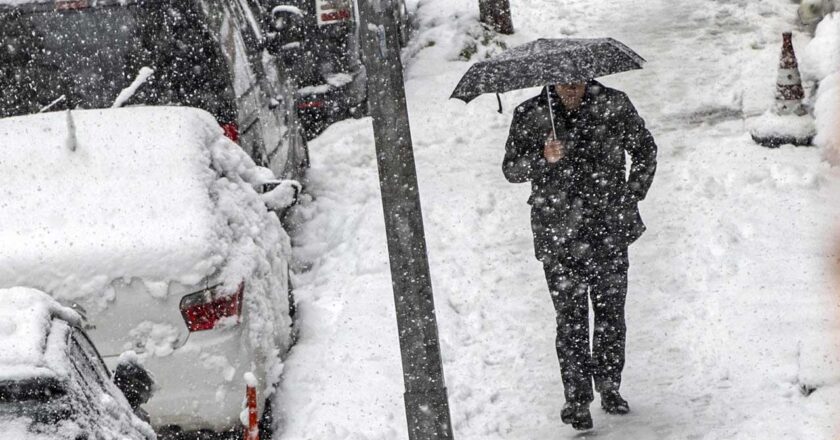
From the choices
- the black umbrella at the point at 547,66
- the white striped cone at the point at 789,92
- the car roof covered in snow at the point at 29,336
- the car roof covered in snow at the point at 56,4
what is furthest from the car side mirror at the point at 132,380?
the white striped cone at the point at 789,92

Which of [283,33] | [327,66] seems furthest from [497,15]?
[283,33]

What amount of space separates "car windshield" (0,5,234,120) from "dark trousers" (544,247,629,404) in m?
3.10

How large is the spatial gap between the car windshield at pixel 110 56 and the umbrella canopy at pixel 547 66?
2.69 metres

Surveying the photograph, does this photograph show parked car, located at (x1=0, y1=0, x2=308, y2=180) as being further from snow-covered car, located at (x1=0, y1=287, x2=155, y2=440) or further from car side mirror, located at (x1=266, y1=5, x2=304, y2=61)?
snow-covered car, located at (x1=0, y1=287, x2=155, y2=440)

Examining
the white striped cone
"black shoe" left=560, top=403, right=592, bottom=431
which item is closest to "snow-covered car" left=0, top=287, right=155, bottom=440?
"black shoe" left=560, top=403, right=592, bottom=431

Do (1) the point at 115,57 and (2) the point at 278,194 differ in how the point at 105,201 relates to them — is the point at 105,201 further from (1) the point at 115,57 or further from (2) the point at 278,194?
(1) the point at 115,57

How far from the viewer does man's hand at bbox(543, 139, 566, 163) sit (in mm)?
5816

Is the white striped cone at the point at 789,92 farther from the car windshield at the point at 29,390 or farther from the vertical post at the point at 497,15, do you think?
the car windshield at the point at 29,390

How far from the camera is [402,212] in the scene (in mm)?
4668

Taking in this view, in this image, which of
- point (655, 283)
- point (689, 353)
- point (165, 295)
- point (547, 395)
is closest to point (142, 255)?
point (165, 295)

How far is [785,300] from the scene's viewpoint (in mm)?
7281

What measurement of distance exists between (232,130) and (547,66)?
3.03m

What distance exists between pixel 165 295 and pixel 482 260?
3618 millimetres

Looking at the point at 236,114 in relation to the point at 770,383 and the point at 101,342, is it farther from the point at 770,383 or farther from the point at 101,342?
the point at 770,383
